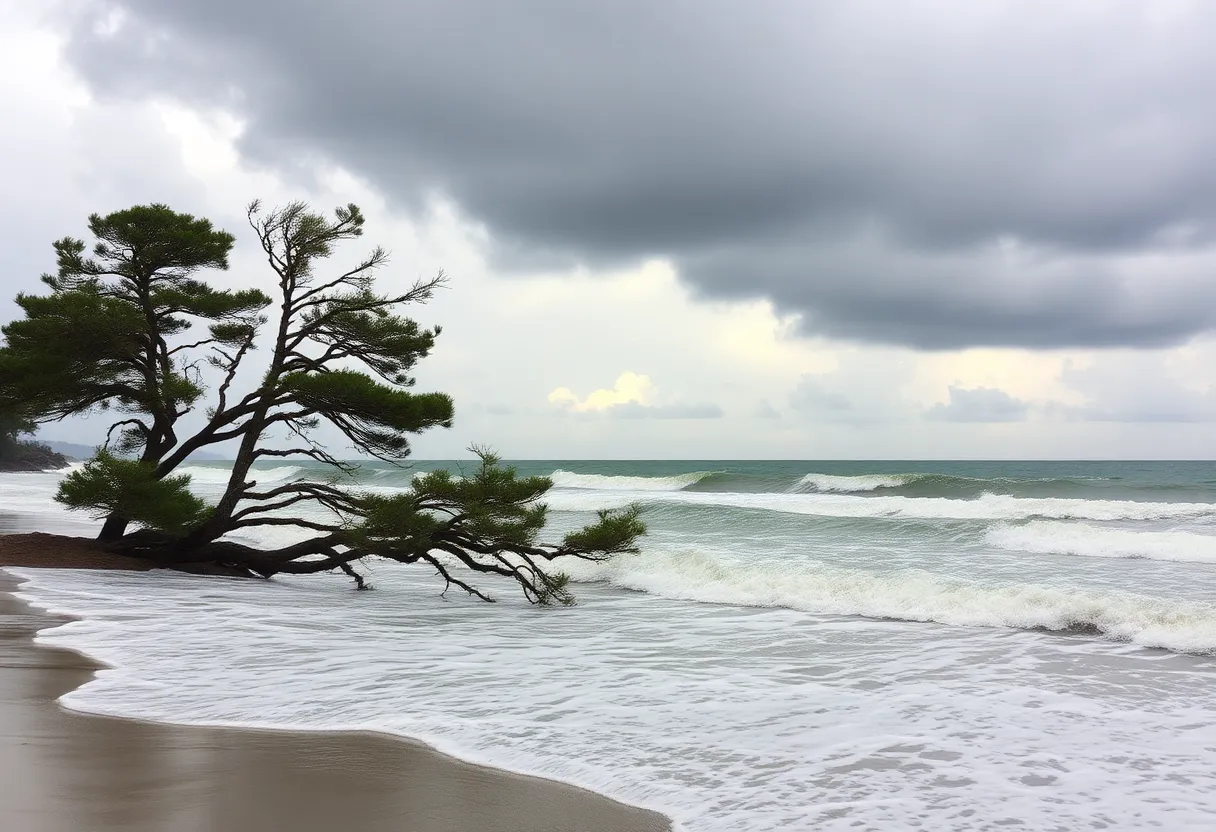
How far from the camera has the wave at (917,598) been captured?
9.45 metres

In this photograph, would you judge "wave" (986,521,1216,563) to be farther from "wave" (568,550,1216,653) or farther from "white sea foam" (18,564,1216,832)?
"white sea foam" (18,564,1216,832)

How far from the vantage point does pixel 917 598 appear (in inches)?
454

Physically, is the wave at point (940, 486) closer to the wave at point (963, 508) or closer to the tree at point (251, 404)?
the wave at point (963, 508)

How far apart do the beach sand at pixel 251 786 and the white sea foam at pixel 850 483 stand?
43871mm

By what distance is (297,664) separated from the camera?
744 cm

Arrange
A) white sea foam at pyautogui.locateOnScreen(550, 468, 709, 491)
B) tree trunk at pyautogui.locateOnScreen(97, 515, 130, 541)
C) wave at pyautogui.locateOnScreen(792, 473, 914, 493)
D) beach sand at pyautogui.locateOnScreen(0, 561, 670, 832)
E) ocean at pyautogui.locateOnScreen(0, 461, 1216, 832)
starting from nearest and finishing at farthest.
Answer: beach sand at pyautogui.locateOnScreen(0, 561, 670, 832), ocean at pyautogui.locateOnScreen(0, 461, 1216, 832), tree trunk at pyautogui.locateOnScreen(97, 515, 130, 541), wave at pyautogui.locateOnScreen(792, 473, 914, 493), white sea foam at pyautogui.locateOnScreen(550, 468, 709, 491)

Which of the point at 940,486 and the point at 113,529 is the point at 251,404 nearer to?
the point at 113,529

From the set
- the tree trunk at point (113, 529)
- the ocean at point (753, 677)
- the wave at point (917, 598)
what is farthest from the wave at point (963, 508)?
the tree trunk at point (113, 529)

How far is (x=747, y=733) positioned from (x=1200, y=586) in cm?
1150

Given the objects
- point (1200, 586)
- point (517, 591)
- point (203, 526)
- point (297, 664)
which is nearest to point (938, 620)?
point (1200, 586)

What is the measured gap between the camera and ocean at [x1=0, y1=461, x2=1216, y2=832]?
181 inches

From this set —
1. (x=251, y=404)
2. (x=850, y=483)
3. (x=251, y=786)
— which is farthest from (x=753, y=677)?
(x=850, y=483)

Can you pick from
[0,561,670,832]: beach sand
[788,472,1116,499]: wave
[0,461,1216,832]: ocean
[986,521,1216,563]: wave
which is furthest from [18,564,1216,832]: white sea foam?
[788,472,1116,499]: wave

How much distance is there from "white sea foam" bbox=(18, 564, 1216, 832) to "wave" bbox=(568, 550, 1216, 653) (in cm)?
68
